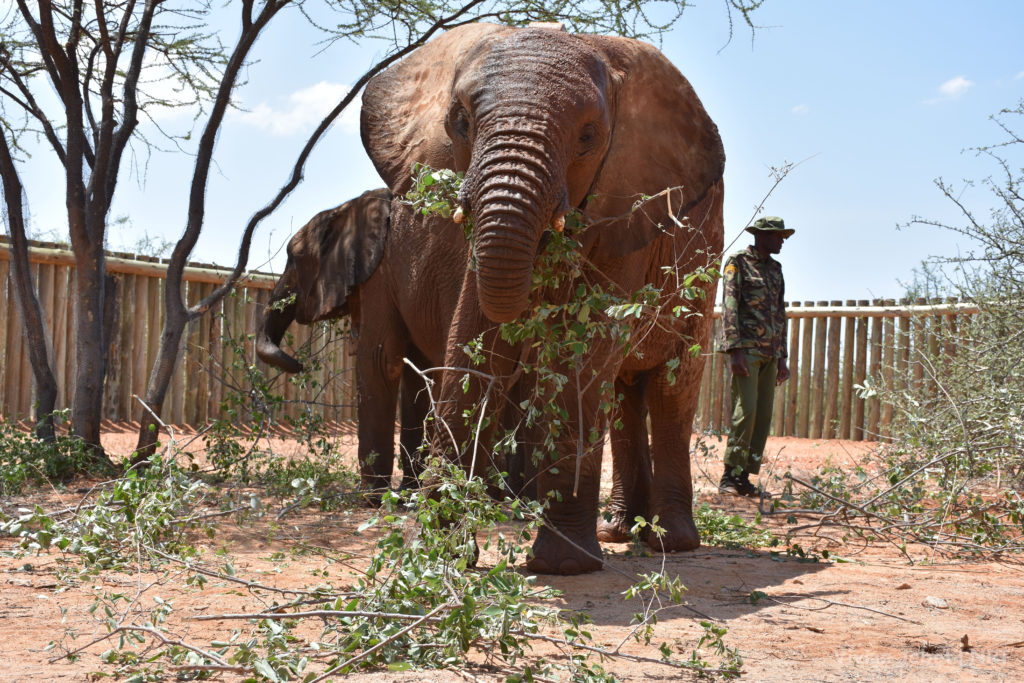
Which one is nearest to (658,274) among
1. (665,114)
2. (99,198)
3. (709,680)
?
(665,114)

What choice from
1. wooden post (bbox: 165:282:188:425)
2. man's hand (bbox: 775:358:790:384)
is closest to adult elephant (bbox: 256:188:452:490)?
man's hand (bbox: 775:358:790:384)

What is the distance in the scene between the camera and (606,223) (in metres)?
4.74

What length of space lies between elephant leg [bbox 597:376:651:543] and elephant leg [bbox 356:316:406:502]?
1.63 m

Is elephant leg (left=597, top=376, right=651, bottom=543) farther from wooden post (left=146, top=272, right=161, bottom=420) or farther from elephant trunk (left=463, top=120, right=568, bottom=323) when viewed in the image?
wooden post (left=146, top=272, right=161, bottom=420)

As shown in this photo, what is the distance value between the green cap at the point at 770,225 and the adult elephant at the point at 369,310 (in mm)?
3150

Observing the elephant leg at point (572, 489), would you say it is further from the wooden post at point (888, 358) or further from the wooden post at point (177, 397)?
the wooden post at point (888, 358)

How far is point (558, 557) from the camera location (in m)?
4.84

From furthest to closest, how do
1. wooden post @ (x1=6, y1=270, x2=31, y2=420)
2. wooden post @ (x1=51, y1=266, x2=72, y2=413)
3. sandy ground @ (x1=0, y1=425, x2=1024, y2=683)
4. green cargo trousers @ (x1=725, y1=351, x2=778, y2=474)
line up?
wooden post @ (x1=51, y1=266, x2=72, y2=413), wooden post @ (x1=6, y1=270, x2=31, y2=420), green cargo trousers @ (x1=725, y1=351, x2=778, y2=474), sandy ground @ (x1=0, y1=425, x2=1024, y2=683)

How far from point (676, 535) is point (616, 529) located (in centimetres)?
57

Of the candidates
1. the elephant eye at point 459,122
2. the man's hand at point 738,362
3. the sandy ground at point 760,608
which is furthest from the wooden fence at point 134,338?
the elephant eye at point 459,122

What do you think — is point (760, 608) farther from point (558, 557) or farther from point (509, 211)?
point (509, 211)

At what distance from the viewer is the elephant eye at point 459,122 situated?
4.46 metres

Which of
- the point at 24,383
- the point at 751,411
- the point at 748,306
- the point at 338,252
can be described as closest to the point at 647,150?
the point at 338,252

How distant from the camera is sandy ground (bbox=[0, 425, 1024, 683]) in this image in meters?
3.46
